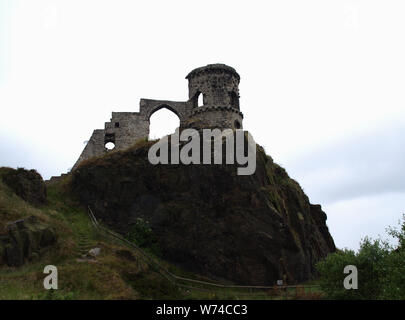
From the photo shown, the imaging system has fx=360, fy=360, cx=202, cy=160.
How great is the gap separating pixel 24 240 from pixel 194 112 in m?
21.8

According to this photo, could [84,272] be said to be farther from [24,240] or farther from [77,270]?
[24,240]

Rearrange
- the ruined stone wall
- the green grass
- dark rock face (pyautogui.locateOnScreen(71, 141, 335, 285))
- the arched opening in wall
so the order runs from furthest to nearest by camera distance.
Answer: the arched opening in wall → the ruined stone wall → dark rock face (pyautogui.locateOnScreen(71, 141, 335, 285)) → the green grass

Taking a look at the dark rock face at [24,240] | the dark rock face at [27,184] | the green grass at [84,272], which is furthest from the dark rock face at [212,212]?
the dark rock face at [24,240]

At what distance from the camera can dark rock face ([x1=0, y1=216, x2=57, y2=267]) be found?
67.3 ft

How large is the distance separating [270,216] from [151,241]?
31.7 feet

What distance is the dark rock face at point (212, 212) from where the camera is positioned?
27328mm

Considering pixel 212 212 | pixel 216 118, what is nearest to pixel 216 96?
pixel 216 118

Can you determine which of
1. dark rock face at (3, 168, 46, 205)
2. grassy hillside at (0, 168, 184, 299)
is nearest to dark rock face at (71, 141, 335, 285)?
dark rock face at (3, 168, 46, 205)

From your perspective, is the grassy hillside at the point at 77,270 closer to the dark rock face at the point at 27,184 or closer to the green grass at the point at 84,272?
the green grass at the point at 84,272

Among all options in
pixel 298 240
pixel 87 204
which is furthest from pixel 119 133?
pixel 298 240

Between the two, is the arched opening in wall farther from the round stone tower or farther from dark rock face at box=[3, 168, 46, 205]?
dark rock face at box=[3, 168, 46, 205]

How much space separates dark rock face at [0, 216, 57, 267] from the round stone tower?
18579 mm
